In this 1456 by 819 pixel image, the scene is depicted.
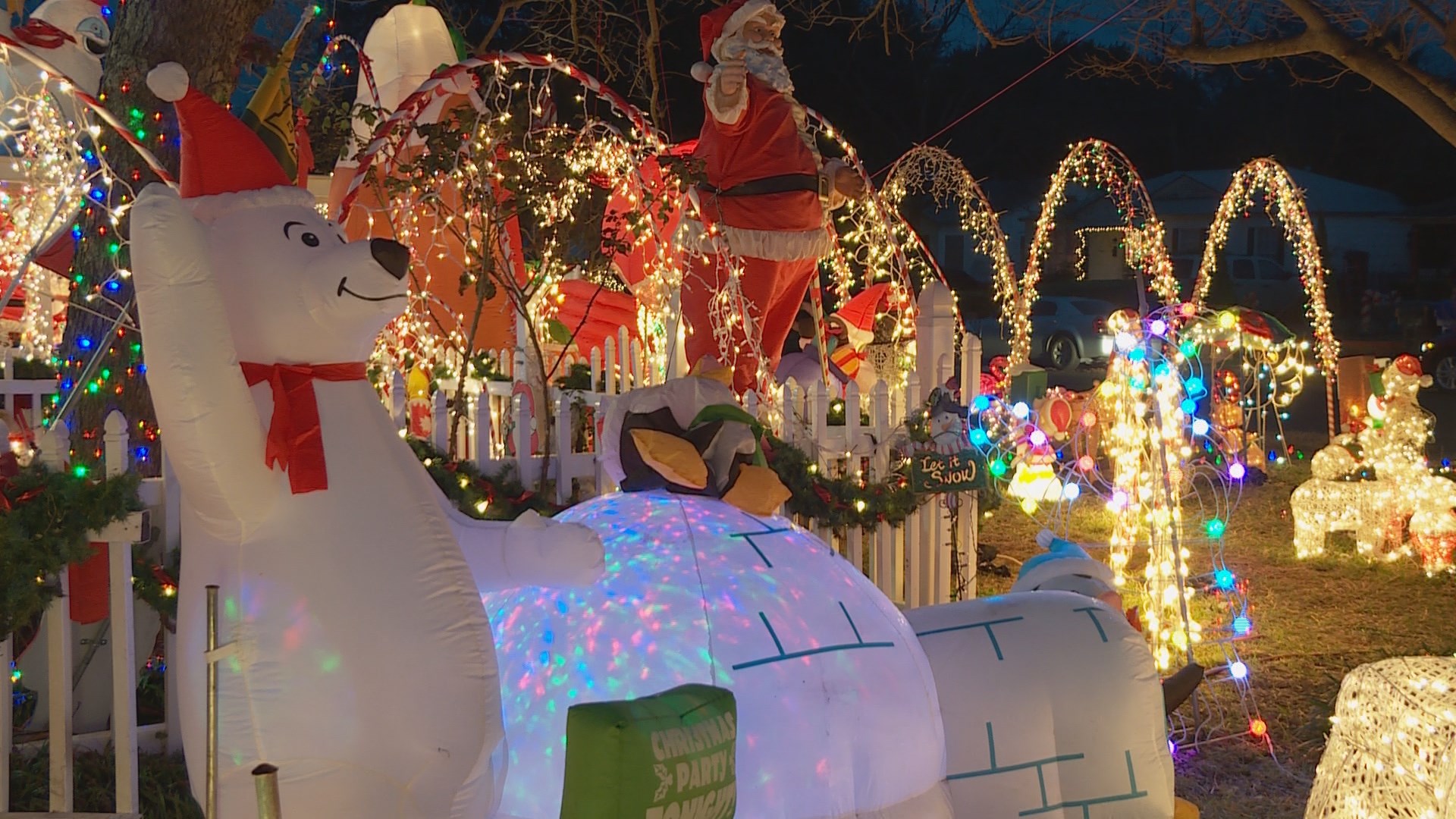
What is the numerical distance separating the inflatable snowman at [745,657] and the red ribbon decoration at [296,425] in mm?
565

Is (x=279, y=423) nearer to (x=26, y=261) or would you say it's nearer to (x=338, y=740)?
(x=338, y=740)

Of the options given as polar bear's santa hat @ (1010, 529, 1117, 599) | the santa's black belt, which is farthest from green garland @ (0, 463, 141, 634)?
the santa's black belt

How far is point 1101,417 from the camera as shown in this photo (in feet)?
33.5

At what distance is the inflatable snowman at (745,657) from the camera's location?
8.27 feet

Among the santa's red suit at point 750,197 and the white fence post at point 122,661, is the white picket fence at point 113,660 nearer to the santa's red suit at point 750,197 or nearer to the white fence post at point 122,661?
the white fence post at point 122,661

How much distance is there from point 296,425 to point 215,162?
21.6 inches

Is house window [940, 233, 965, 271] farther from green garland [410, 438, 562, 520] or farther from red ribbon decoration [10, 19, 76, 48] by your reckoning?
green garland [410, 438, 562, 520]

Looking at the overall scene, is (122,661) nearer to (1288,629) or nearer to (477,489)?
(477,489)

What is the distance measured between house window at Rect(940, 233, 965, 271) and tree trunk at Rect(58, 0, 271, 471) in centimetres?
2575

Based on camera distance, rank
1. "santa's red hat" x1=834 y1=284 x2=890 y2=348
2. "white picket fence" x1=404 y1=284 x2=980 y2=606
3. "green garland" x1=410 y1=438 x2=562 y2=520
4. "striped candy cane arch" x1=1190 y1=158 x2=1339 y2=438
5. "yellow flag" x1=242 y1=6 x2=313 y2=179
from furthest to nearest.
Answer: "striped candy cane arch" x1=1190 y1=158 x2=1339 y2=438 → "santa's red hat" x1=834 y1=284 x2=890 y2=348 → "white picket fence" x1=404 y1=284 x2=980 y2=606 → "green garland" x1=410 y1=438 x2=562 y2=520 → "yellow flag" x1=242 y1=6 x2=313 y2=179

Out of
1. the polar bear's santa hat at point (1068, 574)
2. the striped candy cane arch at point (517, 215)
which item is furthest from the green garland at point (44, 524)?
the polar bear's santa hat at point (1068, 574)

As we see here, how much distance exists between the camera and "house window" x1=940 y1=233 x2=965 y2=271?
98.3 ft

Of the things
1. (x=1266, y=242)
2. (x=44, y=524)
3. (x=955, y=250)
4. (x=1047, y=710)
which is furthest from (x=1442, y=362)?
(x=44, y=524)

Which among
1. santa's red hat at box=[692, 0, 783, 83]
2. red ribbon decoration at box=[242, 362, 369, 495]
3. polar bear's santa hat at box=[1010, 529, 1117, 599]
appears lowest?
polar bear's santa hat at box=[1010, 529, 1117, 599]
